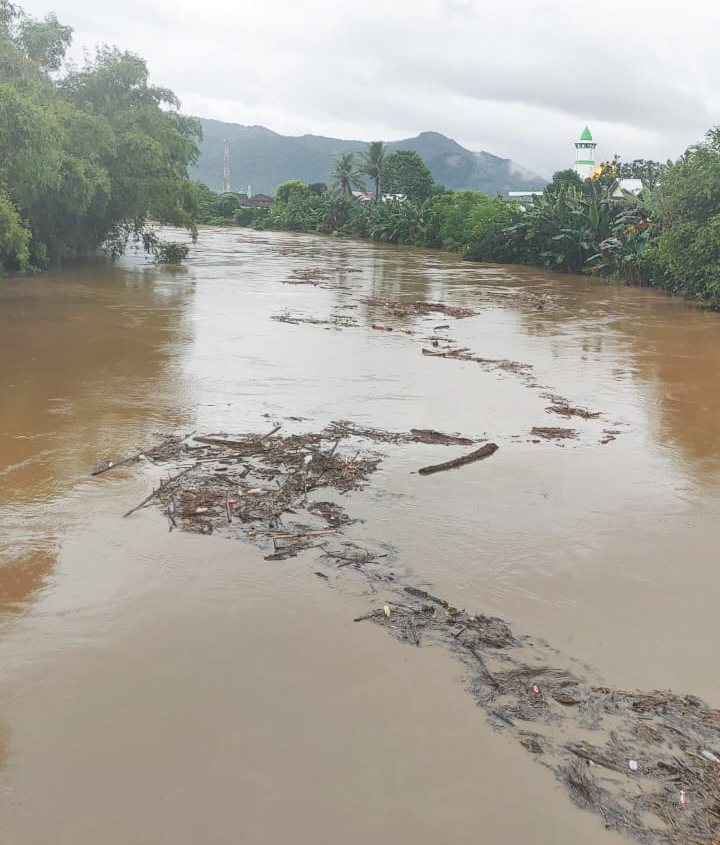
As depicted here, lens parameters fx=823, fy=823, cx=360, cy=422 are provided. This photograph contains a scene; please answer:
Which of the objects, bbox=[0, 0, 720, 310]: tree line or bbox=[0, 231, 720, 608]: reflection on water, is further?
bbox=[0, 0, 720, 310]: tree line

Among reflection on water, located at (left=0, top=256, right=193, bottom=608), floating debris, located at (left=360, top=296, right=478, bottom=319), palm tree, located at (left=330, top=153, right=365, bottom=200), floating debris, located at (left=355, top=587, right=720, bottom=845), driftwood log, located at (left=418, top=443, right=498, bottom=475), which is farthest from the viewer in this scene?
palm tree, located at (left=330, top=153, right=365, bottom=200)

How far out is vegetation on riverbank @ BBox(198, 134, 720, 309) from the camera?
20047 mm

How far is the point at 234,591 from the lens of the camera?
5.27 m

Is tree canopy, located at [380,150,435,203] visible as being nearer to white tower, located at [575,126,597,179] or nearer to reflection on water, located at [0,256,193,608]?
white tower, located at [575,126,597,179]

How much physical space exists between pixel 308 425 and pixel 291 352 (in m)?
4.56

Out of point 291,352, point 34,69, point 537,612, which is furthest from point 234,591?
point 34,69

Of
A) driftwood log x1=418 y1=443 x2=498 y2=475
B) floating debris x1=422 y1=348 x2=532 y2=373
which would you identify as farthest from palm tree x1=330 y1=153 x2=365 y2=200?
driftwood log x1=418 y1=443 x2=498 y2=475

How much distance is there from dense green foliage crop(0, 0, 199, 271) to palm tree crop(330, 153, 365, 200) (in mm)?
38299

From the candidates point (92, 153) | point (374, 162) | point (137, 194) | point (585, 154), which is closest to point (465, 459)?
point (92, 153)

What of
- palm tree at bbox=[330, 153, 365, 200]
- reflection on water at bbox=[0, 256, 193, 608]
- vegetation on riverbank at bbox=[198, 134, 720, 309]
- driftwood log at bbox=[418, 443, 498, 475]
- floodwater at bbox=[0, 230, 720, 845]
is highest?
palm tree at bbox=[330, 153, 365, 200]

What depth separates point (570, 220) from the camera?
99.5ft

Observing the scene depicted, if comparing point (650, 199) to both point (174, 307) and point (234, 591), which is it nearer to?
point (174, 307)

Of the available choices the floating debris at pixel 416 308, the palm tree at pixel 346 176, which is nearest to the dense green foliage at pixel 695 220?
the floating debris at pixel 416 308

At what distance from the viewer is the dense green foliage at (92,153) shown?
19875 millimetres
